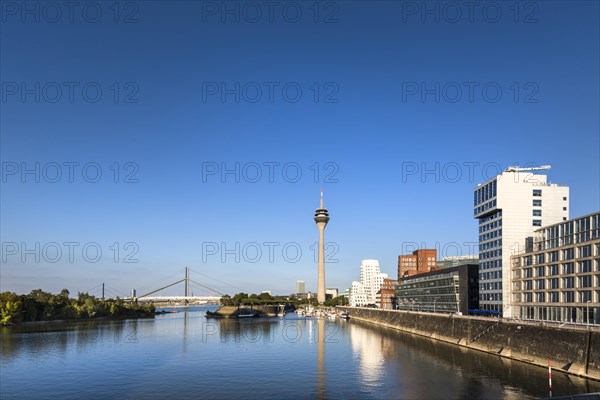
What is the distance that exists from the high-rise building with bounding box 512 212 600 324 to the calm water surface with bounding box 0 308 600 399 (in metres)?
21.5

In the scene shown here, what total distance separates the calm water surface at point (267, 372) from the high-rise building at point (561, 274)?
21.5 m

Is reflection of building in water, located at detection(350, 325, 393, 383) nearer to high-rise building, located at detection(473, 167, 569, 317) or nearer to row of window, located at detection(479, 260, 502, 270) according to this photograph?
high-rise building, located at detection(473, 167, 569, 317)

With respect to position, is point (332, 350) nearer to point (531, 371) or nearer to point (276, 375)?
point (276, 375)

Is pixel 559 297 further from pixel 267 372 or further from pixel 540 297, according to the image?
pixel 267 372

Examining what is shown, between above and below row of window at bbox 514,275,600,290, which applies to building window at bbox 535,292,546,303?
below

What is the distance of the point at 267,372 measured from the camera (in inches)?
2822

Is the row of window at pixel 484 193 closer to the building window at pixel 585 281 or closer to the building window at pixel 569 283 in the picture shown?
the building window at pixel 569 283

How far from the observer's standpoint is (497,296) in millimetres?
123438

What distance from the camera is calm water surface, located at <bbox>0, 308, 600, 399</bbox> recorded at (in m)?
56.1

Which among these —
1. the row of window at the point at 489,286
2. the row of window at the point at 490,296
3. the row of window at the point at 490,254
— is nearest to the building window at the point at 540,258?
the row of window at the point at 490,254

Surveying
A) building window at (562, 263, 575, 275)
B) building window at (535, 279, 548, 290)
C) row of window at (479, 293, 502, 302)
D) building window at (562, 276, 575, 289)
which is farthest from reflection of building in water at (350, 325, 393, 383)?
building window at (562, 263, 575, 275)

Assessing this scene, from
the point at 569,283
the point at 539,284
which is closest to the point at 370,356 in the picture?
the point at 569,283

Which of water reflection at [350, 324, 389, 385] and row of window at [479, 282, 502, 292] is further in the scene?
row of window at [479, 282, 502, 292]

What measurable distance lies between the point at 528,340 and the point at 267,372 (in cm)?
4157
